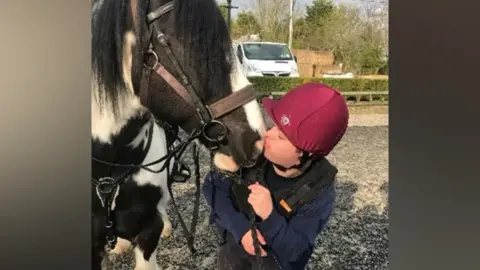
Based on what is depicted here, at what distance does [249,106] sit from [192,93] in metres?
0.13

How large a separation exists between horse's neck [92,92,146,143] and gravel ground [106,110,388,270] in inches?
8.0

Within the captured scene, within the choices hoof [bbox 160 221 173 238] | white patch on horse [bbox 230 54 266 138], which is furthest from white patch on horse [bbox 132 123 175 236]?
white patch on horse [bbox 230 54 266 138]

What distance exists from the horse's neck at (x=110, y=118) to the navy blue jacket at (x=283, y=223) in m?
0.25

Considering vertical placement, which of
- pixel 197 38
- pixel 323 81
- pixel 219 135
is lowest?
pixel 219 135

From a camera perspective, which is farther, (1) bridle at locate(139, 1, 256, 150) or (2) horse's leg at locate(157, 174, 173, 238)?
(2) horse's leg at locate(157, 174, 173, 238)

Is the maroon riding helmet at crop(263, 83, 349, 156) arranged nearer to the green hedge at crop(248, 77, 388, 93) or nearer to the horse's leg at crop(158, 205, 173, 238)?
the green hedge at crop(248, 77, 388, 93)

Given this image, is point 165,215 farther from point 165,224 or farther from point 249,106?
point 249,106

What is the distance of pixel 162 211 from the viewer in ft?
4.74

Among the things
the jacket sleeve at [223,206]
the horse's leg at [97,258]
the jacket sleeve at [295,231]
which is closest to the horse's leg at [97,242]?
the horse's leg at [97,258]

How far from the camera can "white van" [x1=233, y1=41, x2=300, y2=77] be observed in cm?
137

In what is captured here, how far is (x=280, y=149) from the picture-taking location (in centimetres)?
129

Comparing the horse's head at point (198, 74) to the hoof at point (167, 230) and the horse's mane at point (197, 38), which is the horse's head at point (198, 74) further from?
the hoof at point (167, 230)

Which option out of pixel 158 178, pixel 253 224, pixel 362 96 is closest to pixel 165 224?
pixel 158 178
